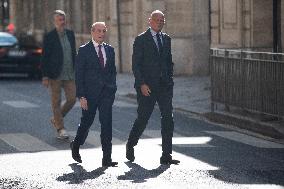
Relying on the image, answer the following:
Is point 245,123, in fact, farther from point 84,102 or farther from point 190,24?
point 190,24

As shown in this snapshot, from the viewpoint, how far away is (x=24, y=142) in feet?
47.4

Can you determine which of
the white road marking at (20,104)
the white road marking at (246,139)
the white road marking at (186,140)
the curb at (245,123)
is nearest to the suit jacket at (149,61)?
the white road marking at (186,140)

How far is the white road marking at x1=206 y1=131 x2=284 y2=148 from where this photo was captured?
1435cm

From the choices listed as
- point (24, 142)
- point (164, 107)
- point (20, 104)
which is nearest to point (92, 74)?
point (164, 107)

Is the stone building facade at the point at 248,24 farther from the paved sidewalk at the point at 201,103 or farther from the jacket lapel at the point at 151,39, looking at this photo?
the jacket lapel at the point at 151,39

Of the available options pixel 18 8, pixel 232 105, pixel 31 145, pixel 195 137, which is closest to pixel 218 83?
pixel 232 105

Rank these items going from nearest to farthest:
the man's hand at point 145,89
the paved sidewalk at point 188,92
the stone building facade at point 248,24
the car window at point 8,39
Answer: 1. the man's hand at point 145,89
2. the paved sidewalk at point 188,92
3. the stone building facade at point 248,24
4. the car window at point 8,39

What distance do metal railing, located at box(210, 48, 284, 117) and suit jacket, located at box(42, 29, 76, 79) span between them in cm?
318

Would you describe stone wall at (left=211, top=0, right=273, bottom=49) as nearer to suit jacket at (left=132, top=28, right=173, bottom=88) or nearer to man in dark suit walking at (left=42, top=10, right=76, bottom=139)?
man in dark suit walking at (left=42, top=10, right=76, bottom=139)

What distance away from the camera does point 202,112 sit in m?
19.2

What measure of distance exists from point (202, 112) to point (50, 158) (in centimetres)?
694

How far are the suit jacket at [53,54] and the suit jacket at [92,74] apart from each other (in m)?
2.79

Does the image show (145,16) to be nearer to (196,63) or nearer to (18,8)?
(196,63)

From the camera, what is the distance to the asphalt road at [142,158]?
10.7 meters
